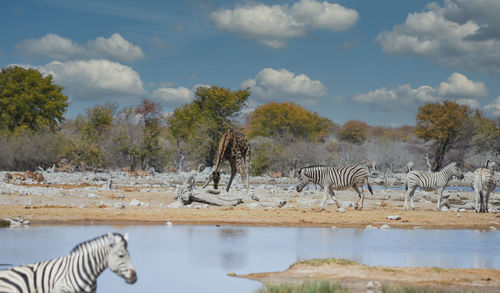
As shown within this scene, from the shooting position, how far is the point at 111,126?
70.5 m

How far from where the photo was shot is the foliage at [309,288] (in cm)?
884

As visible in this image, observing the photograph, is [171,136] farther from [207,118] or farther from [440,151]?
[440,151]

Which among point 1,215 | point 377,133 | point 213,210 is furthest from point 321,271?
point 377,133

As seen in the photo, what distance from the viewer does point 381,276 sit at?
33.5 ft

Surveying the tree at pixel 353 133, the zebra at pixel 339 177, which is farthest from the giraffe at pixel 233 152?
the tree at pixel 353 133

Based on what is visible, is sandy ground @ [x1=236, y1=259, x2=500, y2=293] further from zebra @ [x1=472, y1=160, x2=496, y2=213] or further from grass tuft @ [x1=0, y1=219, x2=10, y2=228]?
zebra @ [x1=472, y1=160, x2=496, y2=213]

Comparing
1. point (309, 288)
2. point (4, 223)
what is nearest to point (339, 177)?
point (4, 223)

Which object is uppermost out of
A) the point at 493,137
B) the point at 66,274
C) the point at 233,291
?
the point at 493,137

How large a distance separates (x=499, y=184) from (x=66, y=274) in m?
56.8

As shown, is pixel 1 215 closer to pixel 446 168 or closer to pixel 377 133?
pixel 446 168

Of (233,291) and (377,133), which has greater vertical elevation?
(377,133)

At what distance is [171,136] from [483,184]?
59202mm

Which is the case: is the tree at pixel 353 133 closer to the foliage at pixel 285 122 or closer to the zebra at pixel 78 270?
the foliage at pixel 285 122

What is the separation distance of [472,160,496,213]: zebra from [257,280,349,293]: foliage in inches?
592
